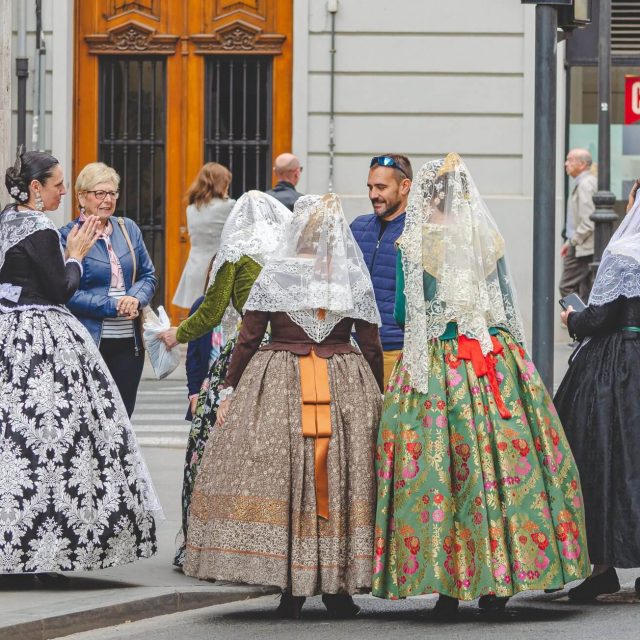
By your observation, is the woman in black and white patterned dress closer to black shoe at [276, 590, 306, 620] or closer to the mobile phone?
black shoe at [276, 590, 306, 620]

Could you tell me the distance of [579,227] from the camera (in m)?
16.7

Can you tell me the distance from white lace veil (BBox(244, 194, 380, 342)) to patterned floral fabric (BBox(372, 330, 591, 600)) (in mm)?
361

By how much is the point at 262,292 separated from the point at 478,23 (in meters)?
11.1

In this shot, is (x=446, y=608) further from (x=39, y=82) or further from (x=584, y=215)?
(x=39, y=82)

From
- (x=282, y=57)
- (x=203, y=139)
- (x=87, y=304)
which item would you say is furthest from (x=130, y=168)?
(x=87, y=304)

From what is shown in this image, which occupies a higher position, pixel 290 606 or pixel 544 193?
pixel 544 193

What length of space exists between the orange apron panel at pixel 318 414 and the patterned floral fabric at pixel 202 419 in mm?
769

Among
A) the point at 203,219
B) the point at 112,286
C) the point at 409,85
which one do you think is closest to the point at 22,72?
the point at 409,85

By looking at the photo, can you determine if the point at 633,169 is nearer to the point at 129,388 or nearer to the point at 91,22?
the point at 91,22

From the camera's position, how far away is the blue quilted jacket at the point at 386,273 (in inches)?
311

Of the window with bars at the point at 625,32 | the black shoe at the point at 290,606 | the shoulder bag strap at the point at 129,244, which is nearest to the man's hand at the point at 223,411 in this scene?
the black shoe at the point at 290,606

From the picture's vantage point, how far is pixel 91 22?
59.3 feet

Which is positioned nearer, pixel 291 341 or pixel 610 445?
pixel 291 341

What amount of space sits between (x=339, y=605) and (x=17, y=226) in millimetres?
2080
